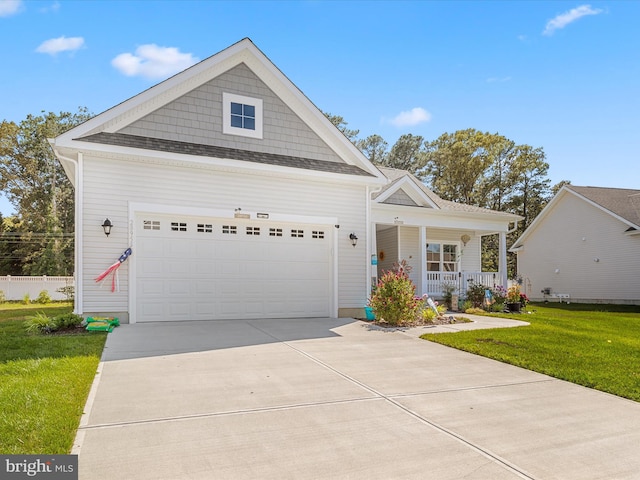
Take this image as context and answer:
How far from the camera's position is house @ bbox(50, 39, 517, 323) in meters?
9.28

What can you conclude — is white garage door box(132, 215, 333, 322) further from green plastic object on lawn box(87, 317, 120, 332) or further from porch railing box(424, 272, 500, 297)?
porch railing box(424, 272, 500, 297)

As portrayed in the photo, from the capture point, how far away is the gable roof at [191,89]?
9.19m

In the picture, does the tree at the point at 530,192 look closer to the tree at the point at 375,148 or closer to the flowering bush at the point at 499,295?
the tree at the point at 375,148

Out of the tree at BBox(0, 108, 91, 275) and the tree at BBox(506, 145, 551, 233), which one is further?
the tree at BBox(506, 145, 551, 233)

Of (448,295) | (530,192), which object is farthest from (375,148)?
(448,295)

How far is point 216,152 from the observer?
1021cm

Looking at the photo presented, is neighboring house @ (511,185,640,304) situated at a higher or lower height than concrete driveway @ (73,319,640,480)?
higher

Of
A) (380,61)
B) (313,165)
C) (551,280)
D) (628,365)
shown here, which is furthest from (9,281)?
(551,280)

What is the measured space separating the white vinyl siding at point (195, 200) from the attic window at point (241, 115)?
4.03 ft

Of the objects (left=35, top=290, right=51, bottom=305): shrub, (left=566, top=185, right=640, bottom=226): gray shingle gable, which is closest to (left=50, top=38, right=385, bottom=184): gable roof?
(left=35, top=290, right=51, bottom=305): shrub

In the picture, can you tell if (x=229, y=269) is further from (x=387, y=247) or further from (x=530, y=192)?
(x=530, y=192)

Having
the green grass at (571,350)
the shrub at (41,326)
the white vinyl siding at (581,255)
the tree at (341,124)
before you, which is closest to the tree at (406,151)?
the tree at (341,124)

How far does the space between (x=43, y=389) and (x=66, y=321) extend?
4420mm

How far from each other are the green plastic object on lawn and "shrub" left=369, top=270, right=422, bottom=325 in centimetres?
575
